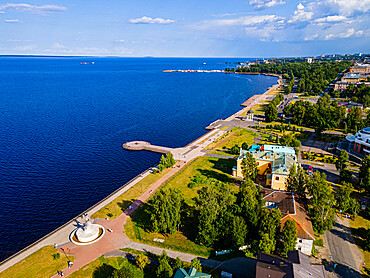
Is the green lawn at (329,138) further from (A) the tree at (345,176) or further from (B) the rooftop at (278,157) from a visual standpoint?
(A) the tree at (345,176)

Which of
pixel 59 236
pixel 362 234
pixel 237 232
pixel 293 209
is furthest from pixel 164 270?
pixel 362 234

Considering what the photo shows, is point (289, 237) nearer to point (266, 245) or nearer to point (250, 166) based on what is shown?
point (266, 245)

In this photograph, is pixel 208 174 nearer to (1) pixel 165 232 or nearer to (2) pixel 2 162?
(1) pixel 165 232

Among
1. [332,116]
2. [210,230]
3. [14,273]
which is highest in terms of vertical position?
[332,116]

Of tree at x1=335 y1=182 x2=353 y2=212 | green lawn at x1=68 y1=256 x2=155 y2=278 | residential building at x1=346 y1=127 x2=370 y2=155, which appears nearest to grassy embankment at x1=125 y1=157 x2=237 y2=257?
green lawn at x1=68 y1=256 x2=155 y2=278

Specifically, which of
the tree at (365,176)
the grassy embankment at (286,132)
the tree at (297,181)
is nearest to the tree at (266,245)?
the tree at (297,181)

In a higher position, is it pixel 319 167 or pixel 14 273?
pixel 319 167

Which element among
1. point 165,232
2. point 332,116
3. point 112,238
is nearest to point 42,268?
point 112,238
